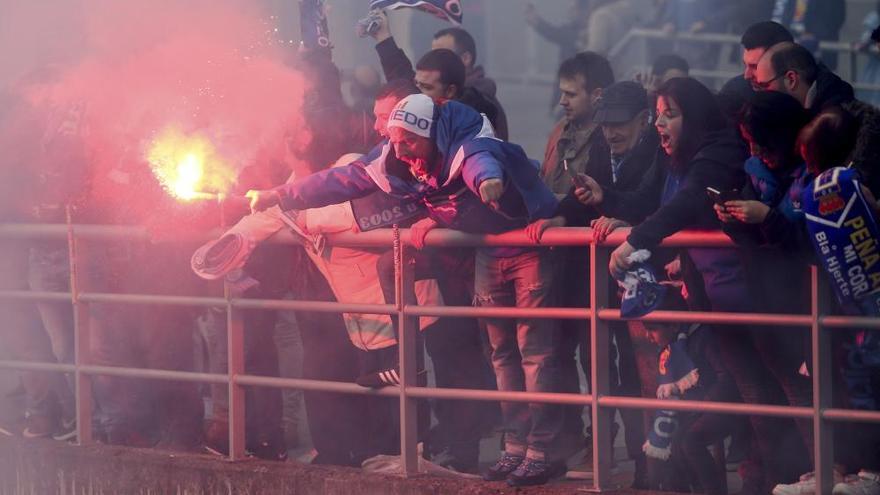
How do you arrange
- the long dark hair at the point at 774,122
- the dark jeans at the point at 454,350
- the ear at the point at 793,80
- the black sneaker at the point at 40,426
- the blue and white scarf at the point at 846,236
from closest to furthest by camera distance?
the blue and white scarf at the point at 846,236, the long dark hair at the point at 774,122, the ear at the point at 793,80, the dark jeans at the point at 454,350, the black sneaker at the point at 40,426

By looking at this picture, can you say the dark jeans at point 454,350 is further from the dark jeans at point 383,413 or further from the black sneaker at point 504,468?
the black sneaker at point 504,468

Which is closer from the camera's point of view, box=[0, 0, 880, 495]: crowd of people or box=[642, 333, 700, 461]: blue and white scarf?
box=[0, 0, 880, 495]: crowd of people

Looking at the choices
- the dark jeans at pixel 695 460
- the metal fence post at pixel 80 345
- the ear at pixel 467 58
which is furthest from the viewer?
the ear at pixel 467 58

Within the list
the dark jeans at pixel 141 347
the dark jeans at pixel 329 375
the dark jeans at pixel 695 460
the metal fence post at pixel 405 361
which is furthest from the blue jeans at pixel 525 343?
the dark jeans at pixel 141 347

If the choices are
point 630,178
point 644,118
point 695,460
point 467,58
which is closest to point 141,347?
point 467,58

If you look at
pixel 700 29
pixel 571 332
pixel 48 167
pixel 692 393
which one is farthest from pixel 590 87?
pixel 700 29

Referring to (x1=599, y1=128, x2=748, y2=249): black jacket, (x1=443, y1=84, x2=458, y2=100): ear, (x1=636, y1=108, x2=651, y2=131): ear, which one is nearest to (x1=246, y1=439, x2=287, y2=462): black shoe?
(x1=443, y1=84, x2=458, y2=100): ear

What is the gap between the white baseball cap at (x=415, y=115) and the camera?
629 cm

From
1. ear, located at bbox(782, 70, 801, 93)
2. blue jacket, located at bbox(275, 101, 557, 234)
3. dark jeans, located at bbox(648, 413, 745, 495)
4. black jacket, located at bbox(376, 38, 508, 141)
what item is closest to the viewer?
dark jeans, located at bbox(648, 413, 745, 495)

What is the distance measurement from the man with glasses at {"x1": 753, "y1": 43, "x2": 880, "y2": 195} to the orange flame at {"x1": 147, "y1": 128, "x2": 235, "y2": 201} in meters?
2.43

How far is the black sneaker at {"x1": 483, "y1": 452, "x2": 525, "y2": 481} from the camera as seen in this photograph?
650cm

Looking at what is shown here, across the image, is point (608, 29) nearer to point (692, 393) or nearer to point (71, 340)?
point (71, 340)

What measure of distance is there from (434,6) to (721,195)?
8.88ft

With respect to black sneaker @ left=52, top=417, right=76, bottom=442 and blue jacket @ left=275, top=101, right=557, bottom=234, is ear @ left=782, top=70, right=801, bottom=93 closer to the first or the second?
blue jacket @ left=275, top=101, right=557, bottom=234
